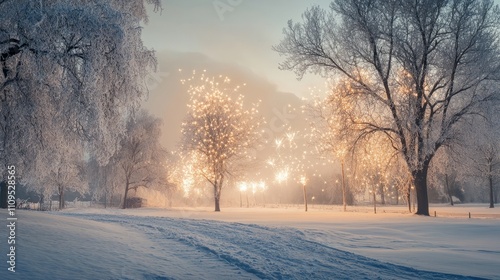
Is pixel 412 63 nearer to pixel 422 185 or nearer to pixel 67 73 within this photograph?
pixel 422 185

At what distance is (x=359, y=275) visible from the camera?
718 centimetres

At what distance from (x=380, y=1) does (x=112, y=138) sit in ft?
62.4

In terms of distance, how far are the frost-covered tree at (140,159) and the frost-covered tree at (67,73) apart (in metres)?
30.8

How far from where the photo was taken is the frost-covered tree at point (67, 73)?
8781mm

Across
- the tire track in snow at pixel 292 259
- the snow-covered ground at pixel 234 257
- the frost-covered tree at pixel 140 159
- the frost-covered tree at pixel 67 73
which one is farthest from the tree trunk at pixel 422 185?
the frost-covered tree at pixel 140 159

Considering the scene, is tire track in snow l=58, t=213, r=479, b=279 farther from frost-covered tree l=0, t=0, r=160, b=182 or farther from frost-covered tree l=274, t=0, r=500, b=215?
frost-covered tree l=274, t=0, r=500, b=215

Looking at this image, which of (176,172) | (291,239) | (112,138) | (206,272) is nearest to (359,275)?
(206,272)

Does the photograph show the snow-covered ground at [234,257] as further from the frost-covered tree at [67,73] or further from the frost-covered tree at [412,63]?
the frost-covered tree at [412,63]

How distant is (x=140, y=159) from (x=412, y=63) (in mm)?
31935

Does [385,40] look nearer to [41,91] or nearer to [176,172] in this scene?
[41,91]

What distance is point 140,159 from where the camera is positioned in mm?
42812

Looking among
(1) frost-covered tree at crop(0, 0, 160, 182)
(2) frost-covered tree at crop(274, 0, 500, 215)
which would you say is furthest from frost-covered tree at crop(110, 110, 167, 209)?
(1) frost-covered tree at crop(0, 0, 160, 182)

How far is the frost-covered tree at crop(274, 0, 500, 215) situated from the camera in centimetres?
2139

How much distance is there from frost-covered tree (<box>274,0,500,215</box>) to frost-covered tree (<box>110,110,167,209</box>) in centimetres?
2442
